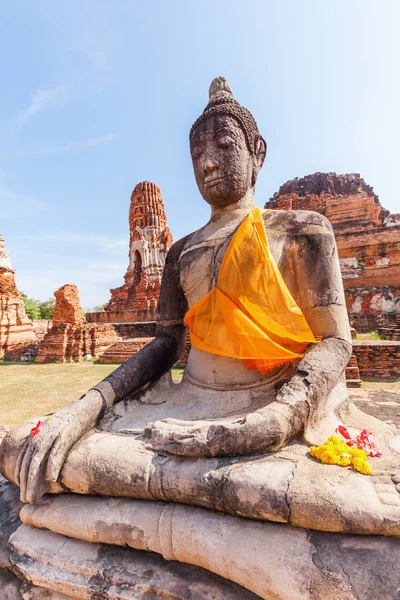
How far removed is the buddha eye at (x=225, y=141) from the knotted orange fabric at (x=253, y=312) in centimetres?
62

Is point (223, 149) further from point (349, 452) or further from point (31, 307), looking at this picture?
point (31, 307)

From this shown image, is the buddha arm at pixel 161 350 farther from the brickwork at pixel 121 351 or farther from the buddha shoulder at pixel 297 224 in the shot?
the brickwork at pixel 121 351

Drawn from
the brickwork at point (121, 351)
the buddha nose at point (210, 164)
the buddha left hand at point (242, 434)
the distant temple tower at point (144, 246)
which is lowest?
the brickwork at point (121, 351)

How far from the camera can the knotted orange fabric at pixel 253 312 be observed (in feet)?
6.22

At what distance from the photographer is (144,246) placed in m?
27.2

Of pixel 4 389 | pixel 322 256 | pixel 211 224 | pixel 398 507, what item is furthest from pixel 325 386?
pixel 4 389

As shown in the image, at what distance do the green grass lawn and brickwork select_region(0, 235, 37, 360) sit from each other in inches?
130

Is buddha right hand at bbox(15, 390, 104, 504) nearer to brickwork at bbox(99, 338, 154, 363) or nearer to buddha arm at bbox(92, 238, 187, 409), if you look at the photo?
buddha arm at bbox(92, 238, 187, 409)

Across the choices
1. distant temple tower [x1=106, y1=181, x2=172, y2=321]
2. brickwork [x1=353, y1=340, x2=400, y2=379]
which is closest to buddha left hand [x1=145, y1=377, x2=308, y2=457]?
brickwork [x1=353, y1=340, x2=400, y2=379]

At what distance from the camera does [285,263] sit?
216cm

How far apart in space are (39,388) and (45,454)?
7259 mm

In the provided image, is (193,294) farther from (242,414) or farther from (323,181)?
(323,181)

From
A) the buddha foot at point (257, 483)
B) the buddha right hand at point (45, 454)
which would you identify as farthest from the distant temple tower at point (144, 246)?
the buddha foot at point (257, 483)

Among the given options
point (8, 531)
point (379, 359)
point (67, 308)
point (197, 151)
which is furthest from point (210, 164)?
point (67, 308)
